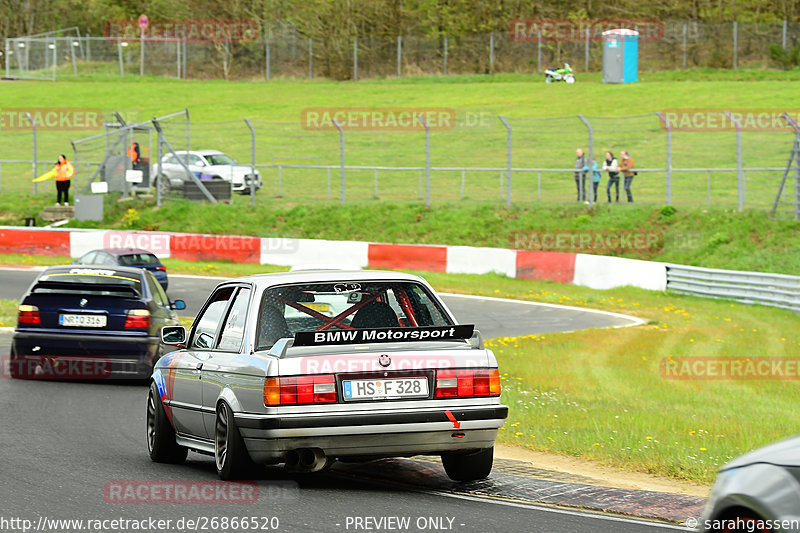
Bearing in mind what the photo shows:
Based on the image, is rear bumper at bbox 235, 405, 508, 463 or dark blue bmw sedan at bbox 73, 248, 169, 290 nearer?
rear bumper at bbox 235, 405, 508, 463

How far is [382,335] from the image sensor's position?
7.23 metres

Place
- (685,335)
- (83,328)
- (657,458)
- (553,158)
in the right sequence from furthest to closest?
1. (553,158)
2. (685,335)
3. (83,328)
4. (657,458)

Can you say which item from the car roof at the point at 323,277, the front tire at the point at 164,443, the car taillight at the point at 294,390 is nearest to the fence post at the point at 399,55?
the front tire at the point at 164,443

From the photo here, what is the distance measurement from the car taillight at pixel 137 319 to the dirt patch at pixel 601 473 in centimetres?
532

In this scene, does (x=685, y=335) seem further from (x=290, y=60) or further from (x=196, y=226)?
(x=290, y=60)

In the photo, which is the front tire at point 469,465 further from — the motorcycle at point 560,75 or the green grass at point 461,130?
the motorcycle at point 560,75

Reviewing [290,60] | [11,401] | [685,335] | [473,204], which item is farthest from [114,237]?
[290,60]

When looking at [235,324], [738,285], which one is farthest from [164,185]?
[235,324]

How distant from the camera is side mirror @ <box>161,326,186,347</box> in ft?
28.9

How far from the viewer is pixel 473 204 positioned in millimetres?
32969

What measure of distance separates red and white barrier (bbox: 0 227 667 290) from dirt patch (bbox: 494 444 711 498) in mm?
16470

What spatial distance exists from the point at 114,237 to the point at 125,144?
20.1 feet

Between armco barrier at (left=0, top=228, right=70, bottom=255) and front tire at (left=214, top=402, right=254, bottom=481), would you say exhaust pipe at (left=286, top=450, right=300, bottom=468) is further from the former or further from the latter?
armco barrier at (left=0, top=228, right=70, bottom=255)

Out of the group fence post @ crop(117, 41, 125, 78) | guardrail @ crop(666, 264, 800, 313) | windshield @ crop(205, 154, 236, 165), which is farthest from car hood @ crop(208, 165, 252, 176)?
fence post @ crop(117, 41, 125, 78)
